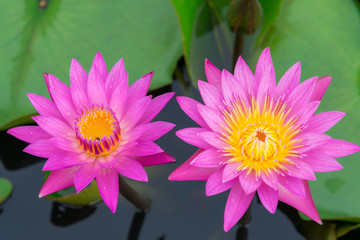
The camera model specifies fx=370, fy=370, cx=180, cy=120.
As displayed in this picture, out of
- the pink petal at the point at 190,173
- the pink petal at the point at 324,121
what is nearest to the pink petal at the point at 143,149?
the pink petal at the point at 190,173

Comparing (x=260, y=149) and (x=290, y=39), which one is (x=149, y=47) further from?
(x=260, y=149)

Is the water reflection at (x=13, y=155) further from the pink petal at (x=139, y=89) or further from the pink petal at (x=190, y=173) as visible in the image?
the pink petal at (x=190, y=173)

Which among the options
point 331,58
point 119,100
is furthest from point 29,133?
point 331,58

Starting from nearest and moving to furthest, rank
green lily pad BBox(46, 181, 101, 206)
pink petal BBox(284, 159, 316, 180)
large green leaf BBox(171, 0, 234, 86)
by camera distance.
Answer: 1. pink petal BBox(284, 159, 316, 180)
2. green lily pad BBox(46, 181, 101, 206)
3. large green leaf BBox(171, 0, 234, 86)

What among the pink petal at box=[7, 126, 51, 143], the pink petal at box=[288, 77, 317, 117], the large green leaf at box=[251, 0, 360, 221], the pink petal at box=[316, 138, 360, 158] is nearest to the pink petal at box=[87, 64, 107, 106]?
the pink petal at box=[7, 126, 51, 143]

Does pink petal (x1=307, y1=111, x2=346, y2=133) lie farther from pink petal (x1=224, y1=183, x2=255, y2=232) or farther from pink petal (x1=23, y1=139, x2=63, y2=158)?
pink petal (x1=23, y1=139, x2=63, y2=158)

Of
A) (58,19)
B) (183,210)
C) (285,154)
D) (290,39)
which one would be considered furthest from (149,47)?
(285,154)
